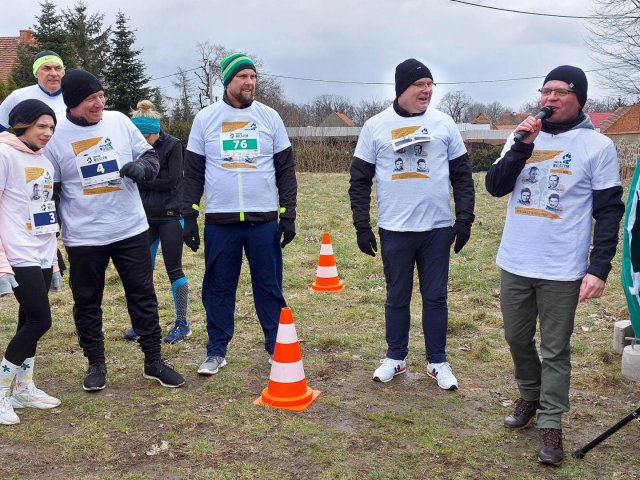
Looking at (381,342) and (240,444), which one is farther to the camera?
(381,342)

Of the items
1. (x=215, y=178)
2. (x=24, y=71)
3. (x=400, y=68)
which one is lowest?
(x=215, y=178)

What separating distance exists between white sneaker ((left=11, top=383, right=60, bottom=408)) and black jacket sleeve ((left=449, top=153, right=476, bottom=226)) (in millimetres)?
3087

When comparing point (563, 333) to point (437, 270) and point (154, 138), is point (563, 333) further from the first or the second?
point (154, 138)

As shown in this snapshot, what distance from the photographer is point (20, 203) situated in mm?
3938

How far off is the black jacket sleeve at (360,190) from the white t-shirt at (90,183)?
63.0 inches

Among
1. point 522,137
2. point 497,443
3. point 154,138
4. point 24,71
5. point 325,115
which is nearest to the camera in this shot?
point 522,137

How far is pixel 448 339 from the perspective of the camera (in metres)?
5.79

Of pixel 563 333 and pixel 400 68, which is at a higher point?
pixel 400 68

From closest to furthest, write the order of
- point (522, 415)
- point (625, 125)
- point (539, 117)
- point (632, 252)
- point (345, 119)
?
point (632, 252) < point (539, 117) < point (522, 415) < point (625, 125) < point (345, 119)

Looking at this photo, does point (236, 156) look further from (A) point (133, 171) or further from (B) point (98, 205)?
(B) point (98, 205)

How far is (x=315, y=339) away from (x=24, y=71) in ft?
83.1

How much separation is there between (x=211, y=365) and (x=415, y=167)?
2.13 m

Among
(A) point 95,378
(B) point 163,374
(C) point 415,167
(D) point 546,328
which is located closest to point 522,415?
(D) point 546,328

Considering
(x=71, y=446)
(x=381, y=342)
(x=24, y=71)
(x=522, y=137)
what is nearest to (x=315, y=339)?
(x=381, y=342)
